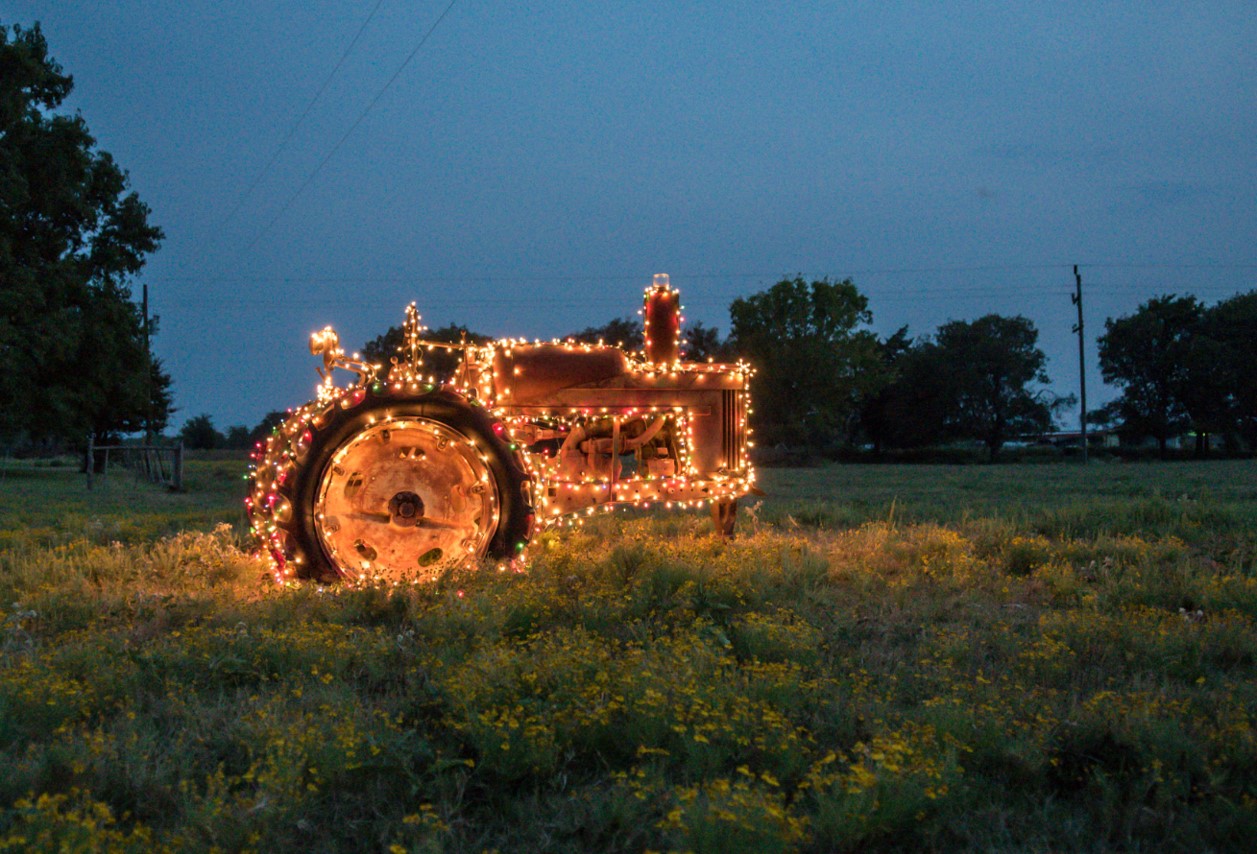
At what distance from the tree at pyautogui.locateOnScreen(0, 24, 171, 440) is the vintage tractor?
2565 centimetres

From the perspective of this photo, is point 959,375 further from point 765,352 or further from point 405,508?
point 405,508

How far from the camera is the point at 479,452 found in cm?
607

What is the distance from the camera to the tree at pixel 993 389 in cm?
6150

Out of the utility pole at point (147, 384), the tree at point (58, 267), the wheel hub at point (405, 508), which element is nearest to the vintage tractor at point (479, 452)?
the wheel hub at point (405, 508)

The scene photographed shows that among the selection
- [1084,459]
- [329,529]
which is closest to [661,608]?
[329,529]

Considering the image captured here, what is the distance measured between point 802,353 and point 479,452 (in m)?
46.6

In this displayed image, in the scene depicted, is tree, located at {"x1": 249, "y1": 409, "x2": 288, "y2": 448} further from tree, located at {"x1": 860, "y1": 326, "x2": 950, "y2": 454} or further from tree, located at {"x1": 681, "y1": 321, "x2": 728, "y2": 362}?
tree, located at {"x1": 860, "y1": 326, "x2": 950, "y2": 454}

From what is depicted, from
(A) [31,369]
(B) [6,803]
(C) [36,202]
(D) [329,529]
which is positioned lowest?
(B) [6,803]

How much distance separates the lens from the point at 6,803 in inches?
114

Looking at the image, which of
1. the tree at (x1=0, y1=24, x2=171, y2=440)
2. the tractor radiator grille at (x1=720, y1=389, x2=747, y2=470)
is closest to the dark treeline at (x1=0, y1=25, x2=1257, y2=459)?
the tree at (x1=0, y1=24, x2=171, y2=440)

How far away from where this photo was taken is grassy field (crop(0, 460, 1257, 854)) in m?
2.76

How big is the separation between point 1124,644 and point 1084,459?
47.5m

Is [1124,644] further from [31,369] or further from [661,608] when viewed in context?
[31,369]

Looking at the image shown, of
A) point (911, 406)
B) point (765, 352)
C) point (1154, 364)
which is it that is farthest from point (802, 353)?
point (1154, 364)
